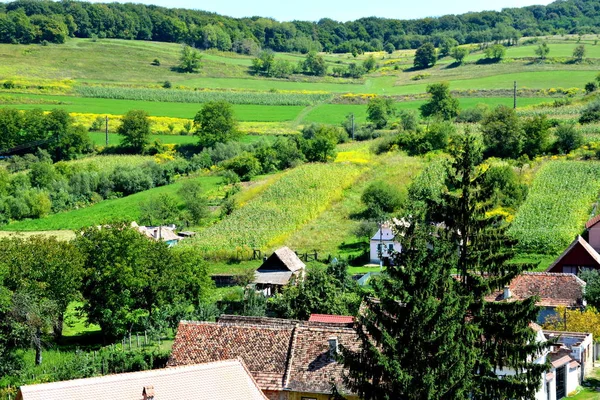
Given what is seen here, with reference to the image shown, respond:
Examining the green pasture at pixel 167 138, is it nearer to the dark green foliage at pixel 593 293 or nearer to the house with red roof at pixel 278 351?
the dark green foliage at pixel 593 293

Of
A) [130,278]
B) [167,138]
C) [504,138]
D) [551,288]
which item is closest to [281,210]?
[504,138]

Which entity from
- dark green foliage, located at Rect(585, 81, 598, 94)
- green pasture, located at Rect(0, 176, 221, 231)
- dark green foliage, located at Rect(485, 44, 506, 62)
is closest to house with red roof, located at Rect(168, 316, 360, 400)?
green pasture, located at Rect(0, 176, 221, 231)

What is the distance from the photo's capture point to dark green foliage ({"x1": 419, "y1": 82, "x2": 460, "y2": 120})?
116 meters

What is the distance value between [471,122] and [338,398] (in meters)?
88.7

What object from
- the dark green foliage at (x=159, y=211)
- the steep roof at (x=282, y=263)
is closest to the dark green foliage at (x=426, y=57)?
the dark green foliage at (x=159, y=211)

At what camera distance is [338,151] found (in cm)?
9988

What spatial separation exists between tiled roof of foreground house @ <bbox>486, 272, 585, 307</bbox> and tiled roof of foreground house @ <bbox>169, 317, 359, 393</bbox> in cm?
1636

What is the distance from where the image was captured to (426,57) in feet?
533

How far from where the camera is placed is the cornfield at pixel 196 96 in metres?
132

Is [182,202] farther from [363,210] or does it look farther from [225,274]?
[225,274]

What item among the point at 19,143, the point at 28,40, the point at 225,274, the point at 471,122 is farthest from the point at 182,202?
the point at 28,40

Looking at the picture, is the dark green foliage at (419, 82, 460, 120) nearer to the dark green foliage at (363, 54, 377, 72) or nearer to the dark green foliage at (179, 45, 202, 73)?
the dark green foliage at (363, 54, 377, 72)

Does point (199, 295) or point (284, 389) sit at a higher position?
point (284, 389)

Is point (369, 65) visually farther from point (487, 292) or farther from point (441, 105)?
point (487, 292)
